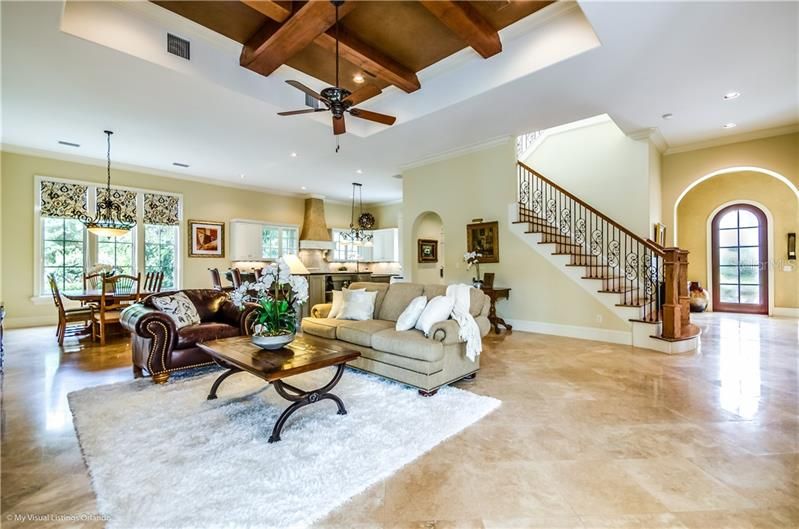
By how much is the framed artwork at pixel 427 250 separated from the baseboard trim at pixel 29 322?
7.40m

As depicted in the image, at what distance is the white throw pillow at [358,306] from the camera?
4297 millimetres

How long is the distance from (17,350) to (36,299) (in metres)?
A: 2.40

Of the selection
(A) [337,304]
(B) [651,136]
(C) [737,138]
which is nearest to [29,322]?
(A) [337,304]

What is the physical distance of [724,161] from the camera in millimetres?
6324

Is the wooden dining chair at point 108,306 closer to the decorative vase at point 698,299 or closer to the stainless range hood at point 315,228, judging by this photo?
the stainless range hood at point 315,228

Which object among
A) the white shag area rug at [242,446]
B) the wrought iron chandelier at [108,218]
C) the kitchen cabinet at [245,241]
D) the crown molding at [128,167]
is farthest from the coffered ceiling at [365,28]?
the kitchen cabinet at [245,241]

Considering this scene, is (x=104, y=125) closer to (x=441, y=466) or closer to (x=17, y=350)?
(x=17, y=350)

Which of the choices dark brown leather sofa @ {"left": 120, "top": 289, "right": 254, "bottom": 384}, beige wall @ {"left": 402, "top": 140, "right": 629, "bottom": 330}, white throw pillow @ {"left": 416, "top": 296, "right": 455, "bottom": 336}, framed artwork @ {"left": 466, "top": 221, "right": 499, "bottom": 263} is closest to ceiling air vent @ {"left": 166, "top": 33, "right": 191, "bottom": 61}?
dark brown leather sofa @ {"left": 120, "top": 289, "right": 254, "bottom": 384}

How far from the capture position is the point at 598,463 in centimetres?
209

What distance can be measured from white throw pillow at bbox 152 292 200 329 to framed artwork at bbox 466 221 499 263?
186 inches

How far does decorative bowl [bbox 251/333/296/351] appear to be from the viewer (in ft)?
9.15

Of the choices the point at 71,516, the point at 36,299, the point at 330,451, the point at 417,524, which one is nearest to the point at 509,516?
the point at 417,524

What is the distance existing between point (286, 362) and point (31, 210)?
24.2 feet

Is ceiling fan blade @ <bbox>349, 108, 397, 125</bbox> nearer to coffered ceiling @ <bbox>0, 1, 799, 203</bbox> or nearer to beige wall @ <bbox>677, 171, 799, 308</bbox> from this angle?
coffered ceiling @ <bbox>0, 1, 799, 203</bbox>
